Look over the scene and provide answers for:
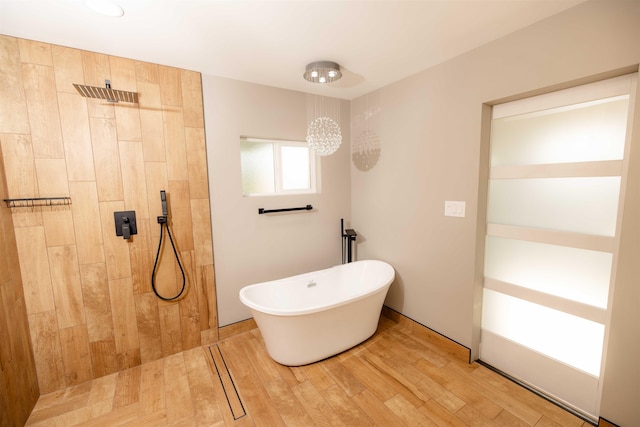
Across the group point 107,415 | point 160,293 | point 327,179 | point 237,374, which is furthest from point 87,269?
point 327,179

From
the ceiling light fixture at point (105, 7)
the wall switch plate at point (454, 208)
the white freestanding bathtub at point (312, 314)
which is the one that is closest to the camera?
the ceiling light fixture at point (105, 7)

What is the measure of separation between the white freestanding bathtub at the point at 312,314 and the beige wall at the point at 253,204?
324 millimetres

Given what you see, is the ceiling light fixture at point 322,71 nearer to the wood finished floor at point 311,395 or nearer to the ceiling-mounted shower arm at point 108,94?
the ceiling-mounted shower arm at point 108,94

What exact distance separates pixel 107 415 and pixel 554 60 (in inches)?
138

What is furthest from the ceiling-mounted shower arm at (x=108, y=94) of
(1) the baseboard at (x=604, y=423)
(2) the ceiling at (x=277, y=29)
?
(1) the baseboard at (x=604, y=423)

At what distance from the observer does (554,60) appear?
1522 millimetres

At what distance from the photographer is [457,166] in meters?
2.07

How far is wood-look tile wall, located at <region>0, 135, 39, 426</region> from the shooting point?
1467 millimetres

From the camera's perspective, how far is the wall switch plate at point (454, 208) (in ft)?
6.77

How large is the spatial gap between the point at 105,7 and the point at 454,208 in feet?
8.36

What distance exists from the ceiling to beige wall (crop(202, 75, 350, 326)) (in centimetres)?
35

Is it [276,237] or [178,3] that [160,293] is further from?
[178,3]

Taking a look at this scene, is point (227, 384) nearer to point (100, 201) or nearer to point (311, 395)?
point (311, 395)

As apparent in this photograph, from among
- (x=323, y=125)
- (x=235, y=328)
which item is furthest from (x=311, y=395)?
(x=323, y=125)
